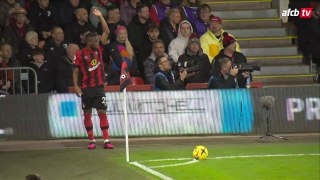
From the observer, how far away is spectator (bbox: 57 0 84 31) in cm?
1956

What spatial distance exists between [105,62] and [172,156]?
479cm

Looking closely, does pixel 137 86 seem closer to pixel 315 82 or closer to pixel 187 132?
pixel 187 132

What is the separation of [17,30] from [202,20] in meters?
5.08

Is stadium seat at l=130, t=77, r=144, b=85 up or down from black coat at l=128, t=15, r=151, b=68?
down

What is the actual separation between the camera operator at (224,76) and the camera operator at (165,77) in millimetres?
787

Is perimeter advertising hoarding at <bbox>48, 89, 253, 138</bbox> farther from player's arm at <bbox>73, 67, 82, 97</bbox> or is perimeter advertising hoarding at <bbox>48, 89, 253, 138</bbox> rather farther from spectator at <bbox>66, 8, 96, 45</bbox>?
spectator at <bbox>66, 8, 96, 45</bbox>

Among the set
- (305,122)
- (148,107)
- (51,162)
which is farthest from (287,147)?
(51,162)

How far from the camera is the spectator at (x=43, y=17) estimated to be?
1945 centimetres

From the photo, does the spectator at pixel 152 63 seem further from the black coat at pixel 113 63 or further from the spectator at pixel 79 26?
the spectator at pixel 79 26

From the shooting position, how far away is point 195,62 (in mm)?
18203

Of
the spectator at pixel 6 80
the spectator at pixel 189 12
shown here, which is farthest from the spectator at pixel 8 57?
the spectator at pixel 189 12

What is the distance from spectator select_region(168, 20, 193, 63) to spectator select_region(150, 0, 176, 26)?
1297 millimetres

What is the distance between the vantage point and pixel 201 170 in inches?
492

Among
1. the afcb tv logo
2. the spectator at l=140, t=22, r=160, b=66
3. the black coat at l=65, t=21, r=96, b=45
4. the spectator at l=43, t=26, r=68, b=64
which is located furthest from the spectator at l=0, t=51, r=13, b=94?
the afcb tv logo
